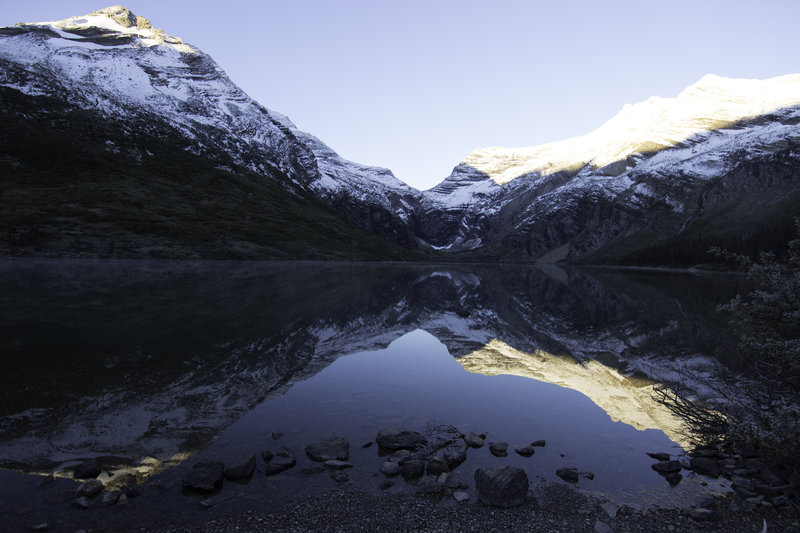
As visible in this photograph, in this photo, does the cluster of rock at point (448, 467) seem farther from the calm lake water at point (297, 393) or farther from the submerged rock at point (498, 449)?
the calm lake water at point (297, 393)

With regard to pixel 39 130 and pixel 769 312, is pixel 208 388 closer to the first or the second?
pixel 769 312

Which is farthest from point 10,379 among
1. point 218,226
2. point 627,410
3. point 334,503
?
point 218,226

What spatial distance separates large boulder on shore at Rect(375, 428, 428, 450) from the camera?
12.8m

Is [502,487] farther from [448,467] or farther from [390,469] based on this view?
[390,469]

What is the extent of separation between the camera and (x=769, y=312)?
12.8m

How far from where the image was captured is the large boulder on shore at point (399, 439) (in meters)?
A: 12.8

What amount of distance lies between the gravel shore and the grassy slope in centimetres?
11855

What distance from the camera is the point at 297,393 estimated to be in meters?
17.6

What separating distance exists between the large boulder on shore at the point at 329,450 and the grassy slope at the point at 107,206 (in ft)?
381

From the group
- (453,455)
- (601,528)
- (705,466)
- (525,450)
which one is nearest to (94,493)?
(453,455)

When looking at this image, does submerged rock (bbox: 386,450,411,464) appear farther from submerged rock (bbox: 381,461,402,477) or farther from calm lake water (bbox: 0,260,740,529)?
calm lake water (bbox: 0,260,740,529)

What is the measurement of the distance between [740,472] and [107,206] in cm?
16331

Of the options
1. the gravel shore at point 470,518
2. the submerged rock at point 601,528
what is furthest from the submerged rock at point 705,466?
the submerged rock at point 601,528

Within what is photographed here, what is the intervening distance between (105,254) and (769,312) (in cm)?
12534
